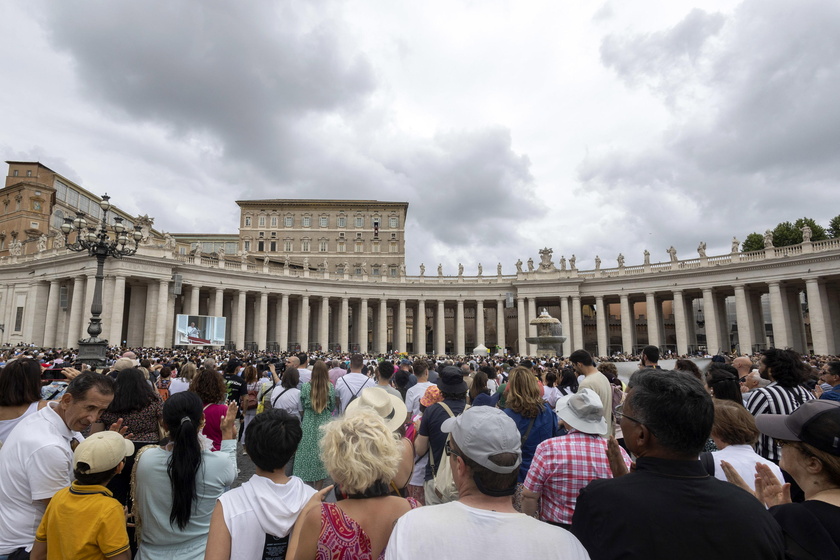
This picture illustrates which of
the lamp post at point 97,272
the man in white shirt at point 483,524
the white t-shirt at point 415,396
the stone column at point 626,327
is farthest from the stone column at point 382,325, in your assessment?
the man in white shirt at point 483,524

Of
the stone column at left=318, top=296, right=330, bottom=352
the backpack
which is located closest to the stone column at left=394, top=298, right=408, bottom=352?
the stone column at left=318, top=296, right=330, bottom=352

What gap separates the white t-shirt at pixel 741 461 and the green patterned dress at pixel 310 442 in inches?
183

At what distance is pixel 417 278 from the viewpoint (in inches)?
2298

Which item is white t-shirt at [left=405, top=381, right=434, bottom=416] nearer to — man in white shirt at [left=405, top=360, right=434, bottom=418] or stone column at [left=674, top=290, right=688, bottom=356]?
man in white shirt at [left=405, top=360, right=434, bottom=418]

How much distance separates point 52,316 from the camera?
4525 cm

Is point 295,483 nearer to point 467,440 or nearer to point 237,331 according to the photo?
point 467,440

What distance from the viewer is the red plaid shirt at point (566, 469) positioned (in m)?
3.69

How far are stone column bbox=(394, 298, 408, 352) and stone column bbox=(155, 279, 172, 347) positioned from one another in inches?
1040

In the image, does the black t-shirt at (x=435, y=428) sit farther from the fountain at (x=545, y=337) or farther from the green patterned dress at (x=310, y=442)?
the fountain at (x=545, y=337)

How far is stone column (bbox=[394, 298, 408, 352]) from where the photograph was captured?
191ft

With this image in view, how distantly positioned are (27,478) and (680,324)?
54.6m

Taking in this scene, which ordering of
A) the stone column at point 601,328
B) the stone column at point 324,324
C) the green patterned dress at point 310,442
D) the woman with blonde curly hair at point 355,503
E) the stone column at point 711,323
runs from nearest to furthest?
the woman with blonde curly hair at point 355,503 < the green patterned dress at point 310,442 < the stone column at point 711,323 < the stone column at point 601,328 < the stone column at point 324,324

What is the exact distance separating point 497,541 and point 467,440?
0.51 metres

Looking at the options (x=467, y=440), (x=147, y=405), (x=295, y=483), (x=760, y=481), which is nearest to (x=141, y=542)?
(x=295, y=483)
